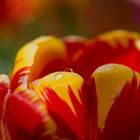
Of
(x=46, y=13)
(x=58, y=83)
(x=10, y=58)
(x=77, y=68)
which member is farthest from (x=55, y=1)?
(x=58, y=83)

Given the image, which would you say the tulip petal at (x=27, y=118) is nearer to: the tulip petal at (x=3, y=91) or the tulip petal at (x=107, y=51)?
the tulip petal at (x=3, y=91)

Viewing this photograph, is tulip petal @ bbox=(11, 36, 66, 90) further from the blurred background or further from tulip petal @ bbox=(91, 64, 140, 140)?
the blurred background

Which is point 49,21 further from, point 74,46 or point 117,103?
point 117,103

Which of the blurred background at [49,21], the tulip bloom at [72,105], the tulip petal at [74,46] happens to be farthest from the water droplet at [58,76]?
the blurred background at [49,21]

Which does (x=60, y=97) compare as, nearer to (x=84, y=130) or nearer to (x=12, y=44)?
(x=84, y=130)

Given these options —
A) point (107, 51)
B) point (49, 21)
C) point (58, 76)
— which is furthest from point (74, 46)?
point (49, 21)
